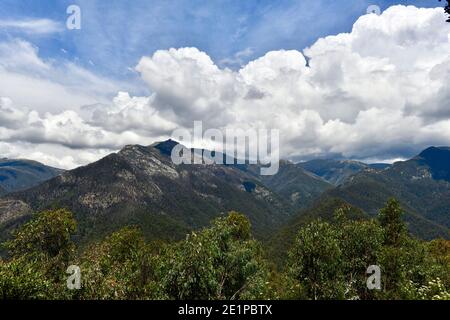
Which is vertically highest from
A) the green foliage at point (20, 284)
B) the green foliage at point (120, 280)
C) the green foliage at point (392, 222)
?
the green foliage at point (392, 222)

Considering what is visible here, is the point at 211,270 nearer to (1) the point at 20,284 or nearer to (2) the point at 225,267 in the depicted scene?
(2) the point at 225,267

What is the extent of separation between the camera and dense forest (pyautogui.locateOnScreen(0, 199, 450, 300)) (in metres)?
40.2

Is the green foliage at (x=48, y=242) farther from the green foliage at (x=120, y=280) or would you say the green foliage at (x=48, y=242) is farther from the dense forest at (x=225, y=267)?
the green foliage at (x=120, y=280)

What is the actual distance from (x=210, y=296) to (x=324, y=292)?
19.3m

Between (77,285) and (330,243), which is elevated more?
(330,243)

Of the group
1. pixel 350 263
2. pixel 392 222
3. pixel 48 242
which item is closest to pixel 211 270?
pixel 350 263

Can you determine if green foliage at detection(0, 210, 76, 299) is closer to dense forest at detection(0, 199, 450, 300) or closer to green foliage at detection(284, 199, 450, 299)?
dense forest at detection(0, 199, 450, 300)

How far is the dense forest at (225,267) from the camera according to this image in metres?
40.2

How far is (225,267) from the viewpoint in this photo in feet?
148

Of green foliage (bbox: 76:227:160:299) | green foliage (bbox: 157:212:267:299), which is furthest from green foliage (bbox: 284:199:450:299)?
green foliage (bbox: 76:227:160:299)

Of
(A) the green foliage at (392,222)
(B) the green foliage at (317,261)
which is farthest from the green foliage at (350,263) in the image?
(A) the green foliage at (392,222)
